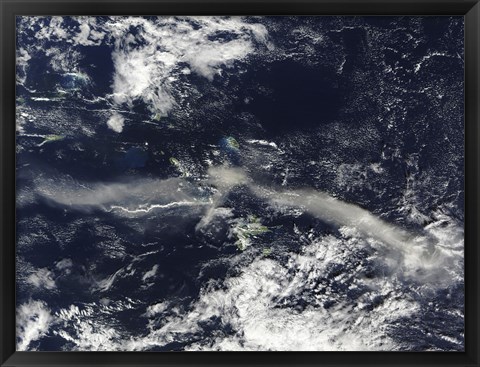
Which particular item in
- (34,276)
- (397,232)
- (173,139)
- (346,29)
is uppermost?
(346,29)

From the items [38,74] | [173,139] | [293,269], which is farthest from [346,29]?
[38,74]

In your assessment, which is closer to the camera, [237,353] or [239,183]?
[237,353]
